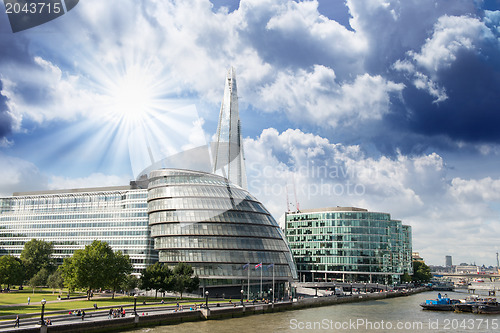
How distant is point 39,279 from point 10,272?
6.38 metres

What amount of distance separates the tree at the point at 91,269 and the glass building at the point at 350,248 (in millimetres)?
110300

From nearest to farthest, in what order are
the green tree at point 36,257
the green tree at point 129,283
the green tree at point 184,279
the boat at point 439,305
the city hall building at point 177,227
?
the green tree at point 184,279
the green tree at point 129,283
the boat at point 439,305
the city hall building at point 177,227
the green tree at point 36,257

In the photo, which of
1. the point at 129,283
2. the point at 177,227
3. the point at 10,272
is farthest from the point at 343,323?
the point at 10,272

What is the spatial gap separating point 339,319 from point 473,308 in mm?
44933

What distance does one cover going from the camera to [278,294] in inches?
4400

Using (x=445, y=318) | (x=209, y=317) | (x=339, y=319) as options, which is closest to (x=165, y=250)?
(x=209, y=317)

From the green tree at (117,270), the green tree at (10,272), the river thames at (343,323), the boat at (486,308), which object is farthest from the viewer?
the boat at (486,308)

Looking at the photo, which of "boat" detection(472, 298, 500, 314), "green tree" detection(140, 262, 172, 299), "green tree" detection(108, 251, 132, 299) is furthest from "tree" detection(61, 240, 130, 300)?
"boat" detection(472, 298, 500, 314)

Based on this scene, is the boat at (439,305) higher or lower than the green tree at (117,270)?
lower

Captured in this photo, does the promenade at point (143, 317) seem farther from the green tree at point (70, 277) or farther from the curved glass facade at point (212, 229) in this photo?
the green tree at point (70, 277)

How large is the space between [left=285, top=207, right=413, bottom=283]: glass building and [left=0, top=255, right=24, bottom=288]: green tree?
111 meters

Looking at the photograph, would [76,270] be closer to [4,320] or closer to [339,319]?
[4,320]

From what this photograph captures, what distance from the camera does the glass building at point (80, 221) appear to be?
118562mm

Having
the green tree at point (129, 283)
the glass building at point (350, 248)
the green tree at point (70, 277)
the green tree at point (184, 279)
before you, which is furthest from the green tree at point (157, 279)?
the glass building at point (350, 248)
